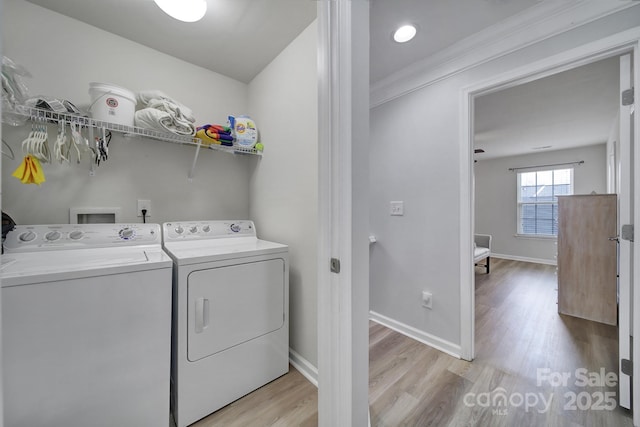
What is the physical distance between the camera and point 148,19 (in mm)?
1545

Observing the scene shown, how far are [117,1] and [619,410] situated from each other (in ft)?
12.0

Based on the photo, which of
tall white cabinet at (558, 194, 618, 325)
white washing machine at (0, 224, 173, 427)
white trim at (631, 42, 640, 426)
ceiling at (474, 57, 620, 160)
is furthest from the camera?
tall white cabinet at (558, 194, 618, 325)

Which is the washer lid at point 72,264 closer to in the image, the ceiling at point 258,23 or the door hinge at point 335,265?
the door hinge at point 335,265

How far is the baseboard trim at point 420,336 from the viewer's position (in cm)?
187

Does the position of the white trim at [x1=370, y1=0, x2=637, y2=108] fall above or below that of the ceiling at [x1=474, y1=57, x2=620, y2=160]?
below

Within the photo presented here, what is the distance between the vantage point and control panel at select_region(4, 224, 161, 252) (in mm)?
1249

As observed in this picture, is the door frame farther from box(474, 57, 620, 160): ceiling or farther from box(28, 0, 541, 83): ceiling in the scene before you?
box(474, 57, 620, 160): ceiling

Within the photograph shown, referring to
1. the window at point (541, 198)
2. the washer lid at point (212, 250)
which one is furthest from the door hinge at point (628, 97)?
the window at point (541, 198)

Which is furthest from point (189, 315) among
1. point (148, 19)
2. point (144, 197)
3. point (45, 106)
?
point (148, 19)

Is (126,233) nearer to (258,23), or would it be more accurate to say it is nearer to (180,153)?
(180,153)


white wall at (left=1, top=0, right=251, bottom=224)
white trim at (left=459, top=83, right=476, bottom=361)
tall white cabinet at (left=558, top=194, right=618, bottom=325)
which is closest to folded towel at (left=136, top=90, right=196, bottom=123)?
white wall at (left=1, top=0, right=251, bottom=224)

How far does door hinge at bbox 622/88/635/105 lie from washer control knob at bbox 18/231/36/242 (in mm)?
3181

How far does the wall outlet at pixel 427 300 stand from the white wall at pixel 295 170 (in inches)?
39.4

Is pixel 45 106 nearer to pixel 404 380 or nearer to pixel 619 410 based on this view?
pixel 404 380
